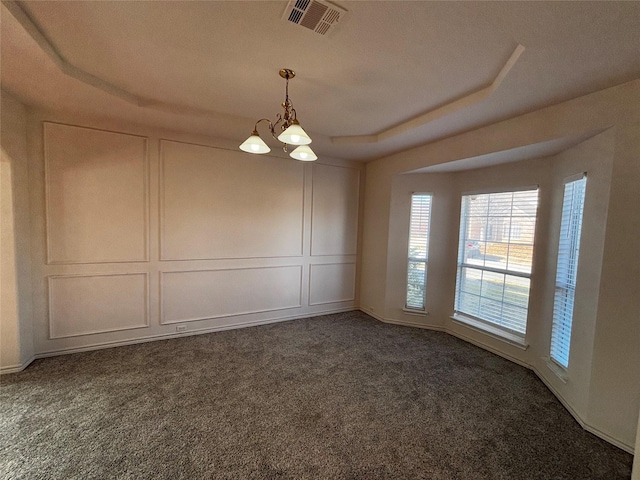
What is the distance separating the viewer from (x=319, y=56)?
1.97 m

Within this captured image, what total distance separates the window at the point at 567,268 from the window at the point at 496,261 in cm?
43

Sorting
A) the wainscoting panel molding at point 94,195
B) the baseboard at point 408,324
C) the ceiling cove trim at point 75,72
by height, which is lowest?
the baseboard at point 408,324

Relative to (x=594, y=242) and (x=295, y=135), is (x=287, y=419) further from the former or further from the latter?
(x=594, y=242)

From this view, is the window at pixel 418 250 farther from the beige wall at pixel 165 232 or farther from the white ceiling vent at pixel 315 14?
the white ceiling vent at pixel 315 14

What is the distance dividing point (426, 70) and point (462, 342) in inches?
133

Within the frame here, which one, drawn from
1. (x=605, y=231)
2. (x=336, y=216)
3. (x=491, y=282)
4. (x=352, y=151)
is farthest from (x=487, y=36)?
(x=336, y=216)

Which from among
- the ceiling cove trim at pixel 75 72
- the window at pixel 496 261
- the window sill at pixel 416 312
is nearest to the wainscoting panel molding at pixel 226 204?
the ceiling cove trim at pixel 75 72

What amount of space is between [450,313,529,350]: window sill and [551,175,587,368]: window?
1.57 feet

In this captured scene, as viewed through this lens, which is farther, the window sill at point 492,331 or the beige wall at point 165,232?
the window sill at point 492,331

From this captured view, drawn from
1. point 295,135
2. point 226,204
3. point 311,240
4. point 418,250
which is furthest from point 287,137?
point 418,250

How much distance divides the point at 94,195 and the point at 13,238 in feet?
2.62

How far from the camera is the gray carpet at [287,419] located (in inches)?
70.2

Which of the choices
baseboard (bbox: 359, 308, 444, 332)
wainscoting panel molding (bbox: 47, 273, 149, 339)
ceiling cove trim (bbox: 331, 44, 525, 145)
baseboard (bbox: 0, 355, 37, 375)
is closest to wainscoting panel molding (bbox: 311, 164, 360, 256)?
ceiling cove trim (bbox: 331, 44, 525, 145)

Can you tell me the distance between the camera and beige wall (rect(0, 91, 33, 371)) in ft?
8.60
